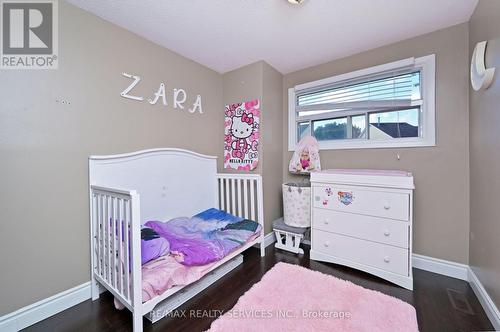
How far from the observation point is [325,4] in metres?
1.53

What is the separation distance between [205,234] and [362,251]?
1422mm

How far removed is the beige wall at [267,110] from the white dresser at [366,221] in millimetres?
599

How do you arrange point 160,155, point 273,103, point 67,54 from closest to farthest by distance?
point 67,54, point 160,155, point 273,103

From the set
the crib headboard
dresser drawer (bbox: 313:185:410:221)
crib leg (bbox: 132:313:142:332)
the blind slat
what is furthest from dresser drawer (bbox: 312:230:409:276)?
crib leg (bbox: 132:313:142:332)

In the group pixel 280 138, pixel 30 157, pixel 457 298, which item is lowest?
pixel 457 298

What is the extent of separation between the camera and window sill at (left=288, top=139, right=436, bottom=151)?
6.25 ft

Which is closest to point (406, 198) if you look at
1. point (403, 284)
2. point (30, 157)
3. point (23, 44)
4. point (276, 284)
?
point (403, 284)

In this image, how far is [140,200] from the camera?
1.85 meters

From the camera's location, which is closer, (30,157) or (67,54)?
(30,157)

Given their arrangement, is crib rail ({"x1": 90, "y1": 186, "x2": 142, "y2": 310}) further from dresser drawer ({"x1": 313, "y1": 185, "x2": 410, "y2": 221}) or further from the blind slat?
the blind slat

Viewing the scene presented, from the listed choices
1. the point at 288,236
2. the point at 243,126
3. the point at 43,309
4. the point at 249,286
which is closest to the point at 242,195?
the point at 288,236

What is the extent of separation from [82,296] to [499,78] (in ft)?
10.2

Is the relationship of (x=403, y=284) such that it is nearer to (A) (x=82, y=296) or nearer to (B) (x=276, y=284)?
(B) (x=276, y=284)

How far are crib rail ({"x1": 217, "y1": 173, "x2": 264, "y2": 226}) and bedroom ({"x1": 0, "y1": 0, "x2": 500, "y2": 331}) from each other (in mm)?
24
